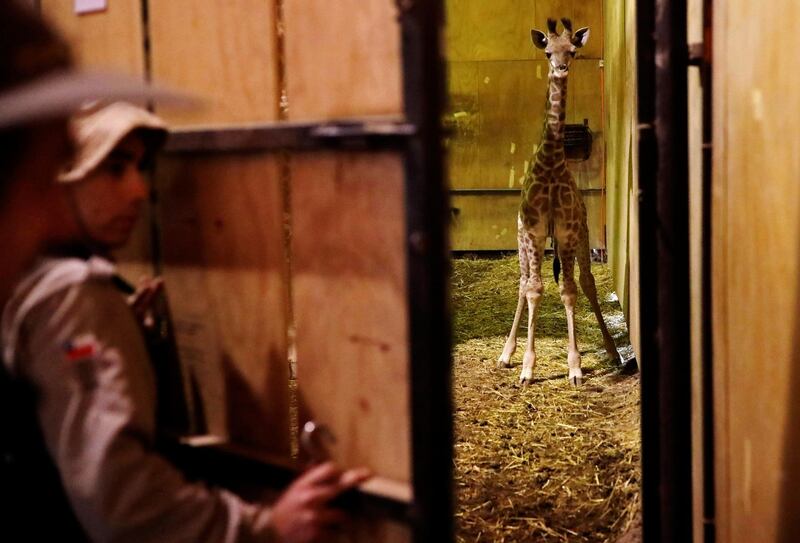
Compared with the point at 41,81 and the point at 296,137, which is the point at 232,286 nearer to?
the point at 296,137

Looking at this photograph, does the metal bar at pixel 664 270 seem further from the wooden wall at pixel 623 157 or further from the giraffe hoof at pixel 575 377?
the giraffe hoof at pixel 575 377

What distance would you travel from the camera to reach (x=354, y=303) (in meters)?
1.51

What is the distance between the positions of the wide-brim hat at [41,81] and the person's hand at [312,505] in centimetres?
69

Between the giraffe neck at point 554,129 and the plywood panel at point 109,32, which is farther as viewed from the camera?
the giraffe neck at point 554,129

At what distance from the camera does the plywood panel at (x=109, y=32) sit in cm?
180

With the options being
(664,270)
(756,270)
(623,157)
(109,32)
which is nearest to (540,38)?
(623,157)

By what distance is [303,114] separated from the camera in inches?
61.5

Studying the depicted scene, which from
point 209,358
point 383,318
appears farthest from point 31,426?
point 383,318

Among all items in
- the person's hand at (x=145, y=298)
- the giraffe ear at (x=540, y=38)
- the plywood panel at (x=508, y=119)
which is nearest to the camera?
the person's hand at (x=145, y=298)

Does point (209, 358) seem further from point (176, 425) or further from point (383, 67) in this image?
point (383, 67)

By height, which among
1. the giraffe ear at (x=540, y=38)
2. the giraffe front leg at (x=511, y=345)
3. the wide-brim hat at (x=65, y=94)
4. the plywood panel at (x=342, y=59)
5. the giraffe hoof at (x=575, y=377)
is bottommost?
the giraffe hoof at (x=575, y=377)

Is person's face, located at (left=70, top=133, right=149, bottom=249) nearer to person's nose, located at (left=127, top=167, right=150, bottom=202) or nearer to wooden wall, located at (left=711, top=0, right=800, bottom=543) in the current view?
person's nose, located at (left=127, top=167, right=150, bottom=202)

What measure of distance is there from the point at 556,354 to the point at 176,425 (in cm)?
517

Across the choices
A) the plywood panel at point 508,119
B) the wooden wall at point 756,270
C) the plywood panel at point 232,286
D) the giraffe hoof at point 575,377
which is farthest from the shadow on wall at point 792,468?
the plywood panel at point 508,119
